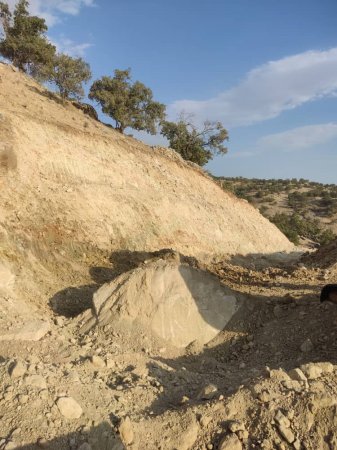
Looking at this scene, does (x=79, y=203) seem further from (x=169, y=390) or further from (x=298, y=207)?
(x=298, y=207)

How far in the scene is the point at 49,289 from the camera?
9.38 m

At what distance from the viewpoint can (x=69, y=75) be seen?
72.8ft

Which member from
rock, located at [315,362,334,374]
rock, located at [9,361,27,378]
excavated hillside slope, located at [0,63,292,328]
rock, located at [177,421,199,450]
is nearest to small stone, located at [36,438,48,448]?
rock, located at [9,361,27,378]

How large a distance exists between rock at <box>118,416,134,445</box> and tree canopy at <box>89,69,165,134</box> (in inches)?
827

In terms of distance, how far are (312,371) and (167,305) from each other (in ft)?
11.5

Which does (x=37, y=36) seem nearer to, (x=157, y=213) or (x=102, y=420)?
(x=157, y=213)

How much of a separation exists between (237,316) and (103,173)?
7.95 meters

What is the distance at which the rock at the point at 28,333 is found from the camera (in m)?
6.54

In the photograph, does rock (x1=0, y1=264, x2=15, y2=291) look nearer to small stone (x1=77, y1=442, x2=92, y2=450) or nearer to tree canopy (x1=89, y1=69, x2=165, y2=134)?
small stone (x1=77, y1=442, x2=92, y2=450)

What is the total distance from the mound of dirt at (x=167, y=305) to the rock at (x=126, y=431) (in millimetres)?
3339

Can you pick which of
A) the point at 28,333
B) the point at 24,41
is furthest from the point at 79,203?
the point at 24,41

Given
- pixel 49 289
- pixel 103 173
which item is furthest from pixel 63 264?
pixel 103 173

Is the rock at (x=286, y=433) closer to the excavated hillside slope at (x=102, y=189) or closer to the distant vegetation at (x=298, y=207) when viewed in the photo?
the excavated hillside slope at (x=102, y=189)

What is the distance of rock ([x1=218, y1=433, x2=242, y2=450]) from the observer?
405 centimetres
